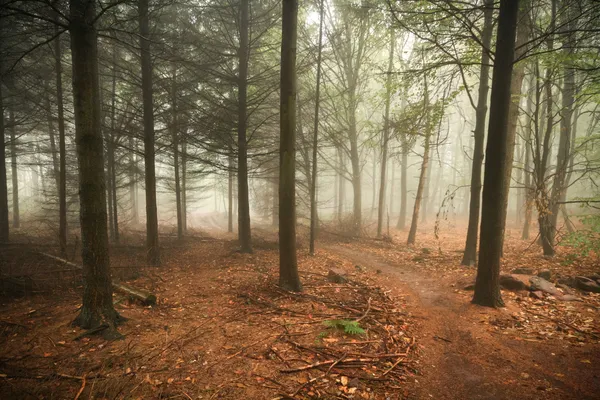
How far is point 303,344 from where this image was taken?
4.55m

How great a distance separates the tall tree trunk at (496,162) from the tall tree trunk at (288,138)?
434cm

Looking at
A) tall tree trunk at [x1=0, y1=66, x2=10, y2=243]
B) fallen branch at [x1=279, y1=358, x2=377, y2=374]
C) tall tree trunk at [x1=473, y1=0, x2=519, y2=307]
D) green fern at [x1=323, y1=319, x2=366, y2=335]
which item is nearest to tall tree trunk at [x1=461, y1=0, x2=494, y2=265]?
tall tree trunk at [x1=473, y1=0, x2=519, y2=307]

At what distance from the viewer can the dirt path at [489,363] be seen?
146 inches

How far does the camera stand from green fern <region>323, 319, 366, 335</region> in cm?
480

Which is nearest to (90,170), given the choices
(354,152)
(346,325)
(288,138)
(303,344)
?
(288,138)

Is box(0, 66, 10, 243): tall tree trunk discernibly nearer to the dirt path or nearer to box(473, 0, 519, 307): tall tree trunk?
the dirt path

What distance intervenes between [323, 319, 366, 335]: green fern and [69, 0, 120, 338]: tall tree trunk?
3.69m

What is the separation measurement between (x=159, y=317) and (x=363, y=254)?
9.07m

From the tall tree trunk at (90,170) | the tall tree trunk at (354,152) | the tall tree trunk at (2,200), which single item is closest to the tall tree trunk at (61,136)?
the tall tree trunk at (2,200)

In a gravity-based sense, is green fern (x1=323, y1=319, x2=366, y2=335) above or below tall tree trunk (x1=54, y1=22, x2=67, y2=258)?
below

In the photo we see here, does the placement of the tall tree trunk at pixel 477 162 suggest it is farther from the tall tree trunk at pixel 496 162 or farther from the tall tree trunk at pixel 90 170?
the tall tree trunk at pixel 90 170

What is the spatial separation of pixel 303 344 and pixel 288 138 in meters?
4.36

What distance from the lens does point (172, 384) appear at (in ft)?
11.9

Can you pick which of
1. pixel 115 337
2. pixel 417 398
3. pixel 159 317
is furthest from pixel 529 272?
pixel 115 337
